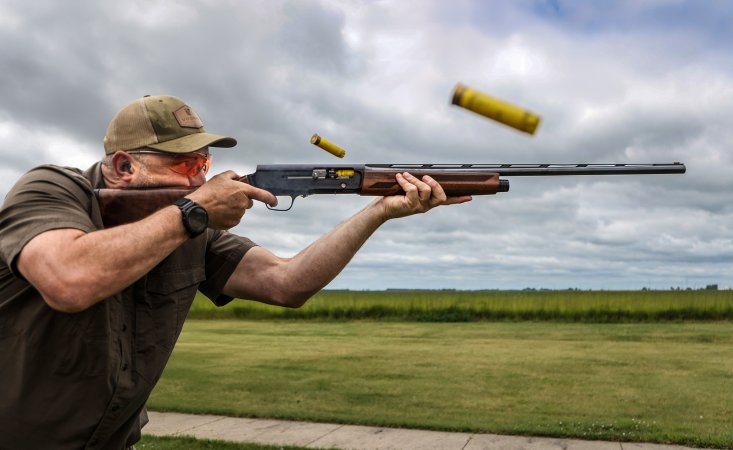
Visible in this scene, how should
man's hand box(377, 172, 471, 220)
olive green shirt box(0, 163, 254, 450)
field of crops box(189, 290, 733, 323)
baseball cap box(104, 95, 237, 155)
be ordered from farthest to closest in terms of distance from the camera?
field of crops box(189, 290, 733, 323) < man's hand box(377, 172, 471, 220) < baseball cap box(104, 95, 237, 155) < olive green shirt box(0, 163, 254, 450)

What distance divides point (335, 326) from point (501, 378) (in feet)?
44.8

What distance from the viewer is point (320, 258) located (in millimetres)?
3627

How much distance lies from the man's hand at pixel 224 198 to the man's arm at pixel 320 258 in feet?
2.08

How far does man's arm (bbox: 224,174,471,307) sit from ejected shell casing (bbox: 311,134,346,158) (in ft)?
1.92

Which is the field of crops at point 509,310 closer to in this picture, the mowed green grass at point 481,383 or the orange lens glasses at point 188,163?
the mowed green grass at point 481,383

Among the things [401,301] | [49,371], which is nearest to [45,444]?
[49,371]

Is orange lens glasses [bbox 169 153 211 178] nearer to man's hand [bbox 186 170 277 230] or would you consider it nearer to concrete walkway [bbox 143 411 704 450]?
man's hand [bbox 186 170 277 230]

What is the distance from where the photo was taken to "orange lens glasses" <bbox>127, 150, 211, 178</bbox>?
312cm

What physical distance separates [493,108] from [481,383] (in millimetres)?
9098

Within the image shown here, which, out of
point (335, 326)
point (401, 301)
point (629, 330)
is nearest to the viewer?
point (629, 330)

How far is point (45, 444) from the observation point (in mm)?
2895

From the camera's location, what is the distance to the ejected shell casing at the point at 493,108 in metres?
2.94

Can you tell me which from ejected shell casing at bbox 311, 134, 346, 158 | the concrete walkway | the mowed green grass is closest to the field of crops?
the mowed green grass

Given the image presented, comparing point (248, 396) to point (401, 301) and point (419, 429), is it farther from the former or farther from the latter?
point (401, 301)
